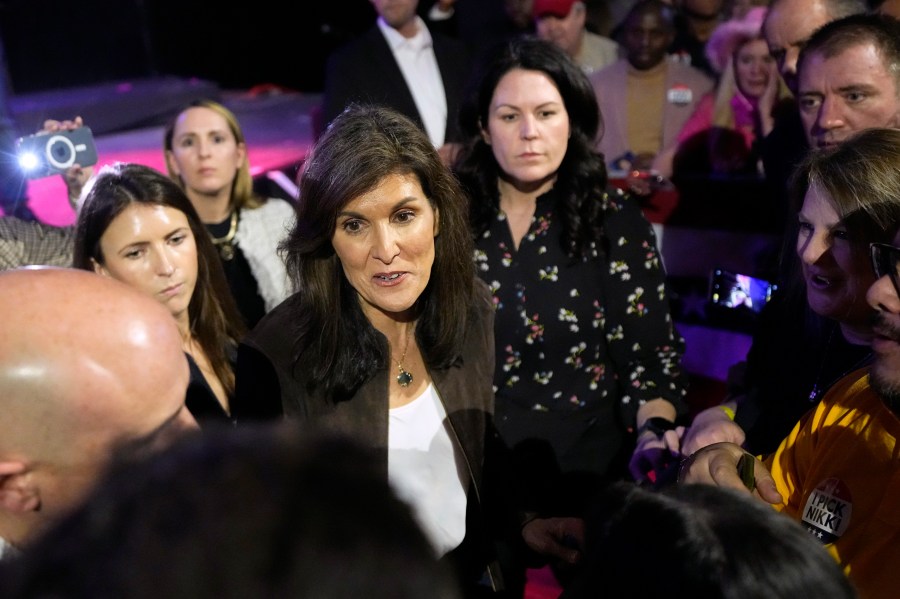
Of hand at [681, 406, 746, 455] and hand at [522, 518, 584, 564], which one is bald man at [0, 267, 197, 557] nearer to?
hand at [522, 518, 584, 564]

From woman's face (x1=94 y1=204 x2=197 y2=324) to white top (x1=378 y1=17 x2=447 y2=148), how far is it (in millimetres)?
2131

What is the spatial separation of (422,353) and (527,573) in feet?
2.29

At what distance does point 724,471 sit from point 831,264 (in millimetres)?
529

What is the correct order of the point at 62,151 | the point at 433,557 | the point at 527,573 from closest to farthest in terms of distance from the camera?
the point at 433,557
the point at 527,573
the point at 62,151

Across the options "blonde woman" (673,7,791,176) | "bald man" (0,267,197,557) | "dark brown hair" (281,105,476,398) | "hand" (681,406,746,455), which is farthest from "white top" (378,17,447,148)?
"bald man" (0,267,197,557)

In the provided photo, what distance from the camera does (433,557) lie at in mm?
628

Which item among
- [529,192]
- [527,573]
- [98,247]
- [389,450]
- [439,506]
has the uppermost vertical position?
[529,192]

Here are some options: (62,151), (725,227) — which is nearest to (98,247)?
(62,151)

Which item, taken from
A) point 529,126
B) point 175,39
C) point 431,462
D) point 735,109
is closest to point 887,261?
point 431,462

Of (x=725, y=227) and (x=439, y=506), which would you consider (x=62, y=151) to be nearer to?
(x=439, y=506)

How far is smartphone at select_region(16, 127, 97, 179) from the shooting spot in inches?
110

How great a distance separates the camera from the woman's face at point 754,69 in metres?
3.67

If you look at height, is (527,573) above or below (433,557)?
below

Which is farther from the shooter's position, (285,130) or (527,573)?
(285,130)
